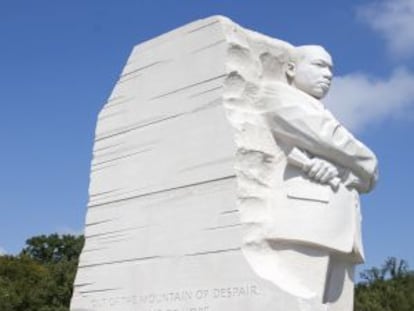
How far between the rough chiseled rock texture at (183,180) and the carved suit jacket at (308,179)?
0.40ft

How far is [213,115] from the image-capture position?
672cm

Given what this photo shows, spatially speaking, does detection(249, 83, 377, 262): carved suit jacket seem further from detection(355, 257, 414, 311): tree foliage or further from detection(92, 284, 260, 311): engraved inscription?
detection(355, 257, 414, 311): tree foliage

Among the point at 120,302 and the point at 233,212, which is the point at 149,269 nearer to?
the point at 120,302

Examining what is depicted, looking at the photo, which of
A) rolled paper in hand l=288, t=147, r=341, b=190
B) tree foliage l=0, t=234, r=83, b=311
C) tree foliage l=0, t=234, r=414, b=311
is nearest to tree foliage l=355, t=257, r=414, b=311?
tree foliage l=0, t=234, r=414, b=311

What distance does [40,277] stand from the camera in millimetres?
29469

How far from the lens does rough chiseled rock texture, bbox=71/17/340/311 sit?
6.34 m

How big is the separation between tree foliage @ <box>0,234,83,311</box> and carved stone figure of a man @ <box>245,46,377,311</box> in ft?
51.6

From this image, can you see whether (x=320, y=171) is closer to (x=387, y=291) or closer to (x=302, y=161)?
(x=302, y=161)

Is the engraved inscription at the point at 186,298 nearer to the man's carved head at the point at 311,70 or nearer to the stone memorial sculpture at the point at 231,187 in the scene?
the stone memorial sculpture at the point at 231,187

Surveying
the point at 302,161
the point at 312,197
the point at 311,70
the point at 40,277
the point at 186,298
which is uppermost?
the point at 40,277

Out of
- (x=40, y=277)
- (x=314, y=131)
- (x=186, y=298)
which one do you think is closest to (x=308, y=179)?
(x=314, y=131)

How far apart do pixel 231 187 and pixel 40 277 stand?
80.4ft

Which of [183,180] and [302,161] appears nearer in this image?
[302,161]

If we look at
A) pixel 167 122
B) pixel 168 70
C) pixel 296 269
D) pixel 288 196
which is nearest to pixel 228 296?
pixel 296 269
